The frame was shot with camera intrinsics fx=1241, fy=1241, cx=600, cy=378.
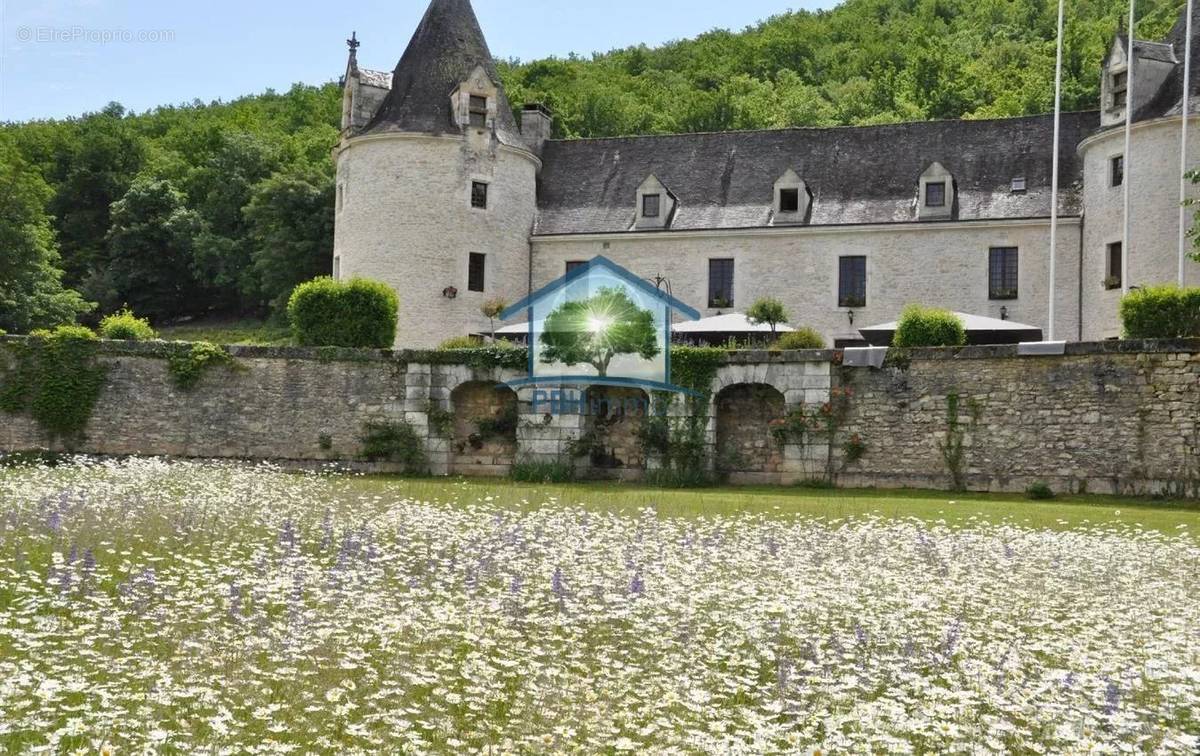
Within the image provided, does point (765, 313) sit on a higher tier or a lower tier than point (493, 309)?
lower

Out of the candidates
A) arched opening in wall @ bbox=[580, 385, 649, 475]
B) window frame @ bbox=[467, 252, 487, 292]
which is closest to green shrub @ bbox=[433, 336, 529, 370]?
arched opening in wall @ bbox=[580, 385, 649, 475]

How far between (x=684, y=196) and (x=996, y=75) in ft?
113

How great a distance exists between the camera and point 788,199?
35656mm

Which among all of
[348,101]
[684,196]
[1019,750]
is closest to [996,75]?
[684,196]

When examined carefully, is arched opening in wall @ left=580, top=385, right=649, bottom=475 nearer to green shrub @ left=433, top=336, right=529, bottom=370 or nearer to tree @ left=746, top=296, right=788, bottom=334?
green shrub @ left=433, top=336, right=529, bottom=370

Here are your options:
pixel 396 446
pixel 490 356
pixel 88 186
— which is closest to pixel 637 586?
pixel 490 356

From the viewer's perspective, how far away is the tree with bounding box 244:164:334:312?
53312 mm

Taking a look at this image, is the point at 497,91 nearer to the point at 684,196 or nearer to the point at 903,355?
the point at 684,196

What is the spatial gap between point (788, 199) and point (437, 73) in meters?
10.8

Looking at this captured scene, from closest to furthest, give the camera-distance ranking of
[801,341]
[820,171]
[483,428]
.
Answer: [483,428], [801,341], [820,171]

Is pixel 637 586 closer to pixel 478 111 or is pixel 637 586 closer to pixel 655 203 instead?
pixel 655 203

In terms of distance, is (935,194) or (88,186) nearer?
(935,194)

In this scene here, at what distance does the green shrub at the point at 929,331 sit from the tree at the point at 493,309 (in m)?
13.7

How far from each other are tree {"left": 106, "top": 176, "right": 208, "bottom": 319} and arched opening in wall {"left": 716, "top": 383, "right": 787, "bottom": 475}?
4353 cm
